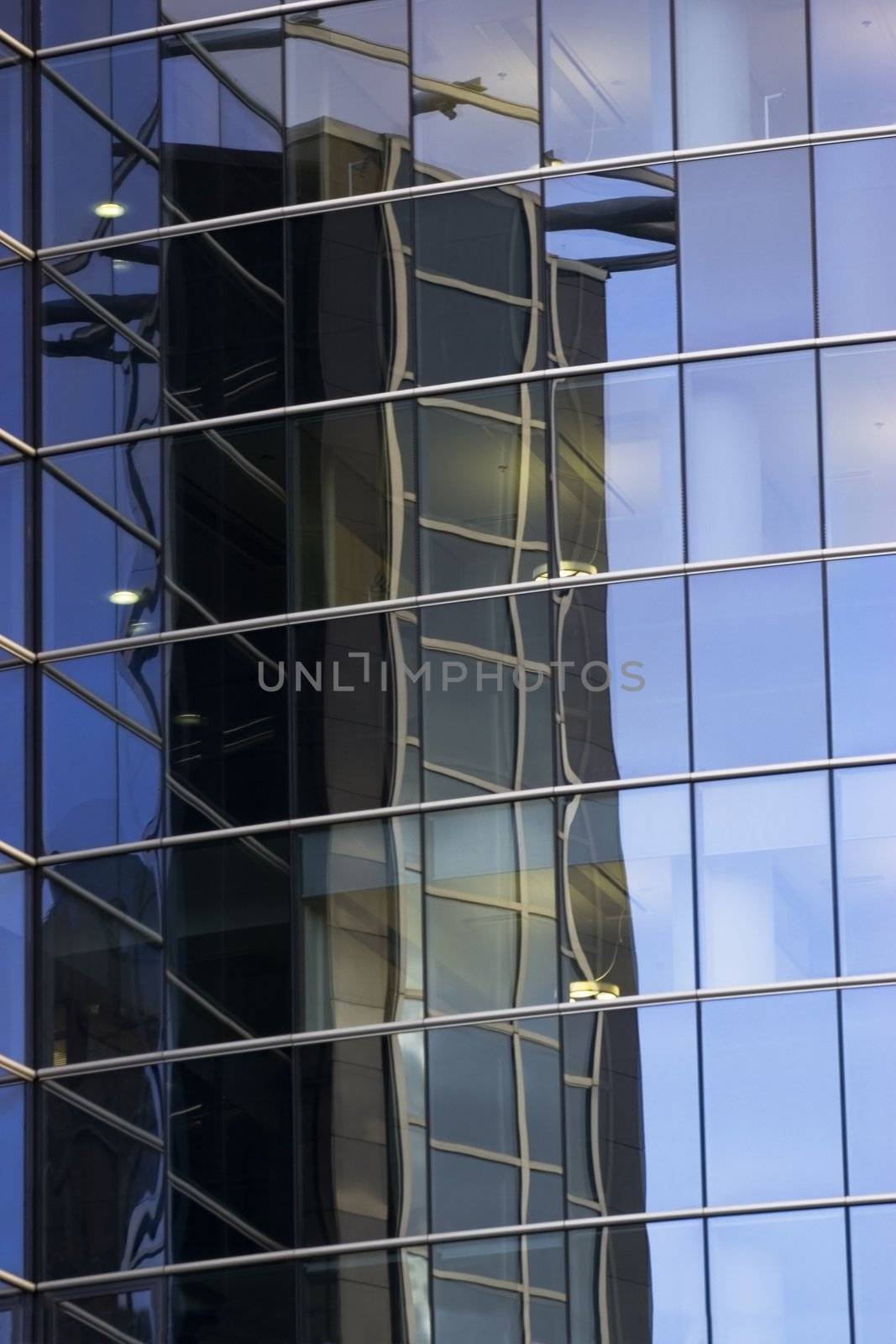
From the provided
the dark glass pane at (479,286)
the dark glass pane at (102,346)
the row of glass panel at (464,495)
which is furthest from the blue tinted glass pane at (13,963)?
the dark glass pane at (479,286)

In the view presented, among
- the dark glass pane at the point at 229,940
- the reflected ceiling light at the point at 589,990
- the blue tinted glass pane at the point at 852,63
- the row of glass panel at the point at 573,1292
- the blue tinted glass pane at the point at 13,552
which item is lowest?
the row of glass panel at the point at 573,1292

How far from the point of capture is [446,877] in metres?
24.1

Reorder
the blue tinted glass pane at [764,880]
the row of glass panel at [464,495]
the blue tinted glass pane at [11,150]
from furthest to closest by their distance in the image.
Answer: the blue tinted glass pane at [11,150] → the row of glass panel at [464,495] → the blue tinted glass pane at [764,880]

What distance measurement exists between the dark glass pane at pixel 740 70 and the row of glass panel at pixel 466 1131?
9037mm

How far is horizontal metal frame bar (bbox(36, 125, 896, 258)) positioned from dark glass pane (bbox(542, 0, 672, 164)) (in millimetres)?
184

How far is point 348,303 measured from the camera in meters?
25.5

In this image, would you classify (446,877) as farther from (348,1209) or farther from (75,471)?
(75,471)

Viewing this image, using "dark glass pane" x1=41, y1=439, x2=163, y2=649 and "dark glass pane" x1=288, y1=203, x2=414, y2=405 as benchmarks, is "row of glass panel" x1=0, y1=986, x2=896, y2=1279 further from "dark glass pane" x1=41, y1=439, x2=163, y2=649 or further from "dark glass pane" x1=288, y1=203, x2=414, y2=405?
"dark glass pane" x1=288, y1=203, x2=414, y2=405

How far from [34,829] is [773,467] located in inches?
338

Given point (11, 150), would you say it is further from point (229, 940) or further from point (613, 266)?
point (229, 940)

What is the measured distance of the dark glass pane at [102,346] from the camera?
2611cm

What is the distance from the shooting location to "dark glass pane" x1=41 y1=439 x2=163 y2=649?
25.5 metres

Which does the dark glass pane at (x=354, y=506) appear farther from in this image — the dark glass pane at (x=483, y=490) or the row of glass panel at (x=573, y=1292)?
the row of glass panel at (x=573, y=1292)

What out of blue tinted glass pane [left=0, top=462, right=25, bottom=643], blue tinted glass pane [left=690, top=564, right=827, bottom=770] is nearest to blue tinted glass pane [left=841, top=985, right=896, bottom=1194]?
blue tinted glass pane [left=690, top=564, right=827, bottom=770]
